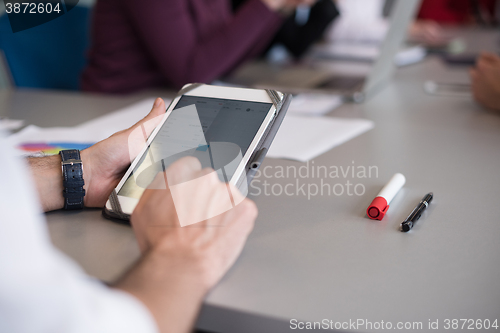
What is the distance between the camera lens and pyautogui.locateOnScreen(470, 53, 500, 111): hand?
942mm

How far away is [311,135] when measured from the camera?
818 mm

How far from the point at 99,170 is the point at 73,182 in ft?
0.11

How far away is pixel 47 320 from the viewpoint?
0.90 ft

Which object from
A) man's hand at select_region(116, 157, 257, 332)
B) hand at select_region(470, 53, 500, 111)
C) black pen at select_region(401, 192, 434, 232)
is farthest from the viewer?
hand at select_region(470, 53, 500, 111)

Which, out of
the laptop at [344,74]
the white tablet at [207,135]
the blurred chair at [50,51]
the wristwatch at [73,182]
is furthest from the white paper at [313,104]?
the blurred chair at [50,51]

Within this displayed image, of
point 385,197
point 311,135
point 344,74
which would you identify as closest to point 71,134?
point 311,135

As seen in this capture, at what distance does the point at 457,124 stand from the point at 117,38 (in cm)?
85

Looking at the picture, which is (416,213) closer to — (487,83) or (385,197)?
(385,197)

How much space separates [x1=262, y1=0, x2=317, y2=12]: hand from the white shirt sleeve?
3.54ft

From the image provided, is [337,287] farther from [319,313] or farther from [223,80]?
[223,80]

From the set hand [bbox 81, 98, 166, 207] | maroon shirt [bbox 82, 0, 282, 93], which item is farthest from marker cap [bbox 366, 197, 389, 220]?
maroon shirt [bbox 82, 0, 282, 93]

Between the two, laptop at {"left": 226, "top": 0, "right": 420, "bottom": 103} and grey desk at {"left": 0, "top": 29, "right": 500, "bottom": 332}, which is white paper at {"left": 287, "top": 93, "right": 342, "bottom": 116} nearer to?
laptop at {"left": 226, "top": 0, "right": 420, "bottom": 103}

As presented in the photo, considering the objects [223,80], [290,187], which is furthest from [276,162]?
[223,80]

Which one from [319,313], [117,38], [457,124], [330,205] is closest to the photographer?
[319,313]
